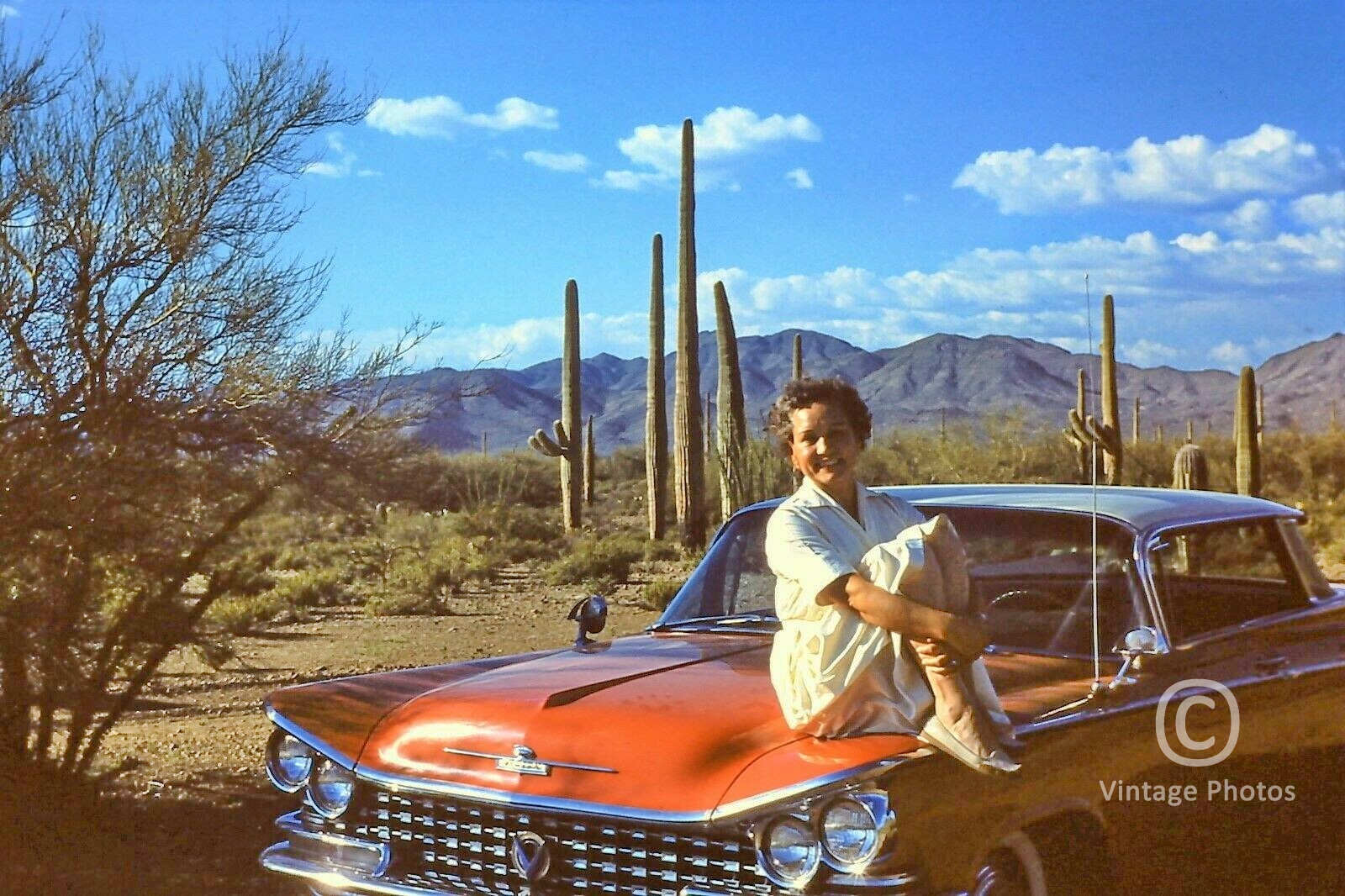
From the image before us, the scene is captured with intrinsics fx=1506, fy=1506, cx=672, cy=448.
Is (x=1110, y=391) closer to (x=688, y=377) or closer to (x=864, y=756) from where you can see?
(x=688, y=377)

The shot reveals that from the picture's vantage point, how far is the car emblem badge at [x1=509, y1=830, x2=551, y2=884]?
11.8 feet

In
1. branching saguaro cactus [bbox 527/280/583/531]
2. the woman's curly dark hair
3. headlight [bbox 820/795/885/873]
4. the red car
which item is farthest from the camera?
branching saguaro cactus [bbox 527/280/583/531]

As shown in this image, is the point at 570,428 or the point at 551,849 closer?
the point at 551,849

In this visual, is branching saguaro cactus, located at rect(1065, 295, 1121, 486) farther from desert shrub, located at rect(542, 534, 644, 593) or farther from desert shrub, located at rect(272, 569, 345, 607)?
desert shrub, located at rect(272, 569, 345, 607)

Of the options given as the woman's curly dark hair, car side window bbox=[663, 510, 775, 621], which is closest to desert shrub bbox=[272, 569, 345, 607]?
car side window bbox=[663, 510, 775, 621]

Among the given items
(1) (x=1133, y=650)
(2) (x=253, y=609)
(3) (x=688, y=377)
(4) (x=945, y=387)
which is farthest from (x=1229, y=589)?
(4) (x=945, y=387)

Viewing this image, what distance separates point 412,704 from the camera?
418 centimetres

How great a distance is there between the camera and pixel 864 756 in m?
3.26

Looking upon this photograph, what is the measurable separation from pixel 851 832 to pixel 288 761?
180 cm

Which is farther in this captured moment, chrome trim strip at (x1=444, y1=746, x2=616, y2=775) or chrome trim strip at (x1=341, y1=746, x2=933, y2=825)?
chrome trim strip at (x1=444, y1=746, x2=616, y2=775)

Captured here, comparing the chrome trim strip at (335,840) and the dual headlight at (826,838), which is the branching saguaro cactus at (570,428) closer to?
the chrome trim strip at (335,840)

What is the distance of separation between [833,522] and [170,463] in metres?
5.21

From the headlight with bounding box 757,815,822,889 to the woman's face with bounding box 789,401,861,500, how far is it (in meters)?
0.91

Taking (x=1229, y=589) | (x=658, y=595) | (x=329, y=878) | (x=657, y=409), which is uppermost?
(x=657, y=409)
